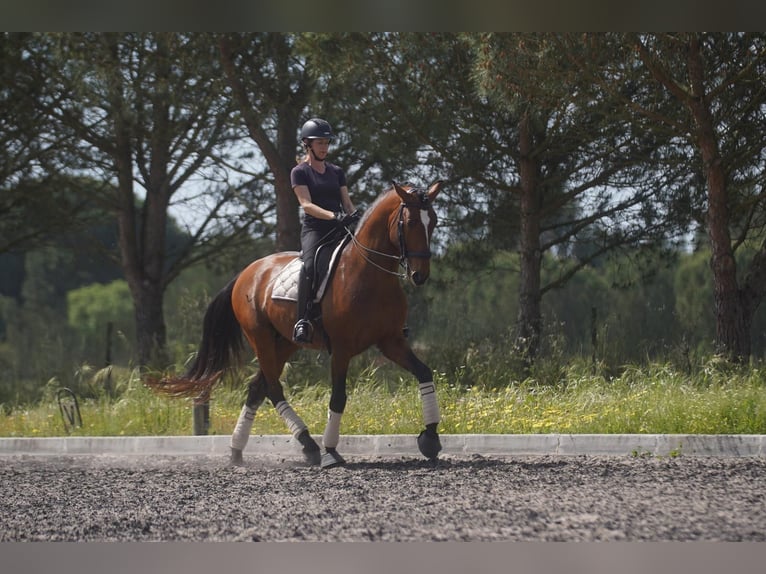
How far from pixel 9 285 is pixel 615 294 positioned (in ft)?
117

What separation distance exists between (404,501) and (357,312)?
266 centimetres

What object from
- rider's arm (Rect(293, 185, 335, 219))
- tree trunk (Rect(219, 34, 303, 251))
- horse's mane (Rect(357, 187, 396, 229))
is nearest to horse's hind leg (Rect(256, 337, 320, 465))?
rider's arm (Rect(293, 185, 335, 219))

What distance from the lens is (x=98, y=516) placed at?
7.03 metres

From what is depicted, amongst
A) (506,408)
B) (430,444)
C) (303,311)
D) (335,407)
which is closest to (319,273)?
(303,311)

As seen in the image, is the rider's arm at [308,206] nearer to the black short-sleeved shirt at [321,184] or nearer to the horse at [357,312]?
the black short-sleeved shirt at [321,184]

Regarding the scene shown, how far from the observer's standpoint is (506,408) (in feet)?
38.5

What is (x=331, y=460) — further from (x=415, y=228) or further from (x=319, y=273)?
(x=415, y=228)

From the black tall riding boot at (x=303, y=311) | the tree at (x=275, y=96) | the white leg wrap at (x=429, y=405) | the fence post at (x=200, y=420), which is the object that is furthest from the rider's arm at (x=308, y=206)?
the tree at (x=275, y=96)

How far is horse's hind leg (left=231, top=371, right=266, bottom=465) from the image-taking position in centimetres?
1048

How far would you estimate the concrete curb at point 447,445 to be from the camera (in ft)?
32.4

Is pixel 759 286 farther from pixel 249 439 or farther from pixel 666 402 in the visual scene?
pixel 249 439

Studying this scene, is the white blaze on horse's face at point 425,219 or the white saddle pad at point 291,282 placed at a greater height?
the white blaze on horse's face at point 425,219

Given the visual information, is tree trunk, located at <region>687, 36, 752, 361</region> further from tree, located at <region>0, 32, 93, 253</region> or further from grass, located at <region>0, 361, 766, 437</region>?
tree, located at <region>0, 32, 93, 253</region>
